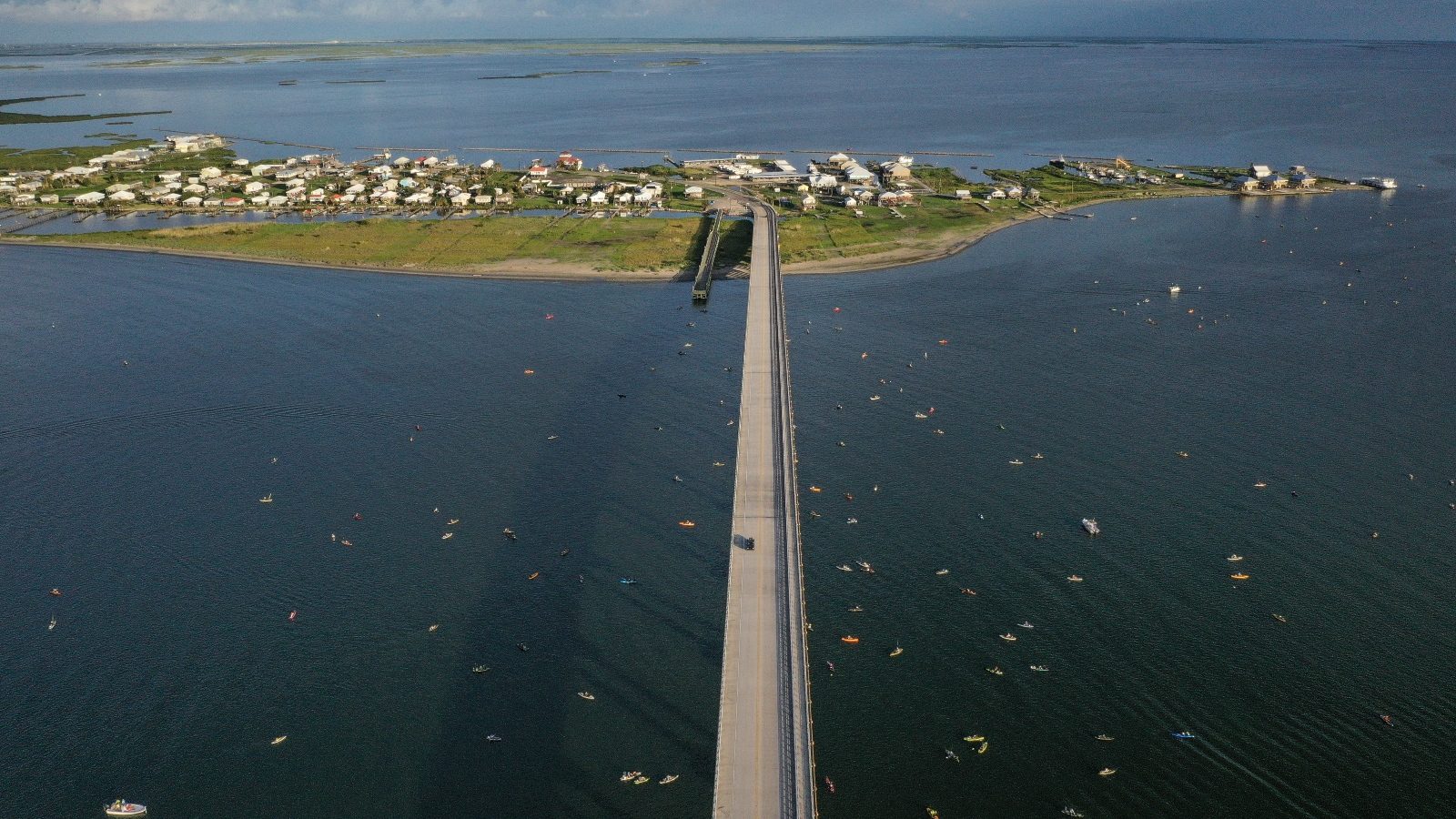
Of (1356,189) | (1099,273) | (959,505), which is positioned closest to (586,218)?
(1099,273)

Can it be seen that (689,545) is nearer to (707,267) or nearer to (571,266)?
(707,267)

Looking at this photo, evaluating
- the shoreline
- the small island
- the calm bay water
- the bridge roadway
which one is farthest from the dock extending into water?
the bridge roadway

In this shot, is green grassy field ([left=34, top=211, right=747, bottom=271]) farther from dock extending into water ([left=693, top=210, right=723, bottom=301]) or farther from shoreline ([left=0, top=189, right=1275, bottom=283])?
dock extending into water ([left=693, top=210, right=723, bottom=301])

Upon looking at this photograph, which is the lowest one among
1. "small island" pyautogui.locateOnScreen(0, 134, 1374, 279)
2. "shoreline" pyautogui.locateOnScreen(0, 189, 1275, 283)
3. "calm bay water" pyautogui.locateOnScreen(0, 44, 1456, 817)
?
"calm bay water" pyautogui.locateOnScreen(0, 44, 1456, 817)

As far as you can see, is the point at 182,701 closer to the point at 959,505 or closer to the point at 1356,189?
the point at 959,505

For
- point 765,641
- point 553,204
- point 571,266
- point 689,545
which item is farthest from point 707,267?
point 765,641

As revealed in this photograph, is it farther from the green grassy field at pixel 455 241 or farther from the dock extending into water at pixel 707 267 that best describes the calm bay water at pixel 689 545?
the green grassy field at pixel 455 241
